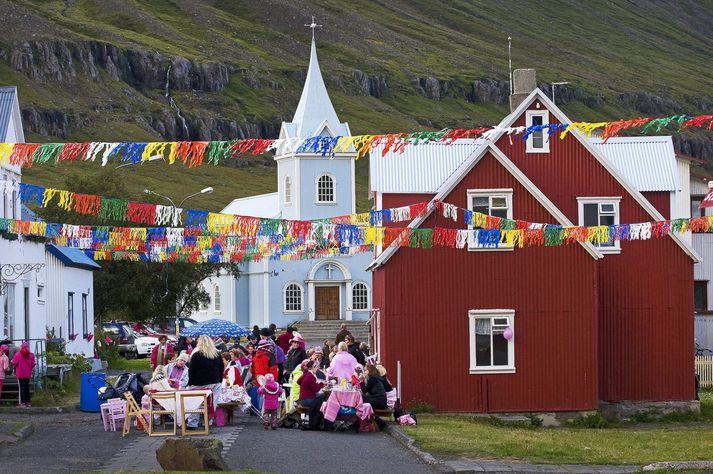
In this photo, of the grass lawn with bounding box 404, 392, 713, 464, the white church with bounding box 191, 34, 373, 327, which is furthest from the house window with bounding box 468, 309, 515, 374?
the white church with bounding box 191, 34, 373, 327

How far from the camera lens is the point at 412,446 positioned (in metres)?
21.6

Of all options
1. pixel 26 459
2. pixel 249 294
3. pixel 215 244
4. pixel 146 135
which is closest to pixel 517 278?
pixel 215 244

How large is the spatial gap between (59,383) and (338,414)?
1138 cm

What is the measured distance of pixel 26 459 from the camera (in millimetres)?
19891

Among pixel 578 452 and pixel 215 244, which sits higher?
pixel 215 244

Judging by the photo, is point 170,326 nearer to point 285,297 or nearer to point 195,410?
point 285,297

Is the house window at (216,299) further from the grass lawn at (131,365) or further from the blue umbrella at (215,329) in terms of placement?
the blue umbrella at (215,329)

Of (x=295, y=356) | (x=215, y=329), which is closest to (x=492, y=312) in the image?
(x=295, y=356)

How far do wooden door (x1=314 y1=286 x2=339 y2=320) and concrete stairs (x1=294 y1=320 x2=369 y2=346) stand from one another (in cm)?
121

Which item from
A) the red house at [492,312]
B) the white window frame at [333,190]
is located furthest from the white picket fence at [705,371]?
the white window frame at [333,190]

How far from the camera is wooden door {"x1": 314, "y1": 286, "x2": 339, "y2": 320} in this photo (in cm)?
8144

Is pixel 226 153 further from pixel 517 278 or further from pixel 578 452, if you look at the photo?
pixel 517 278

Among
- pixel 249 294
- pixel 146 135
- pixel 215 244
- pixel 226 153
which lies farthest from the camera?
pixel 146 135

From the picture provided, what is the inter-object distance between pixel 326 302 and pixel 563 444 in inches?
2313
